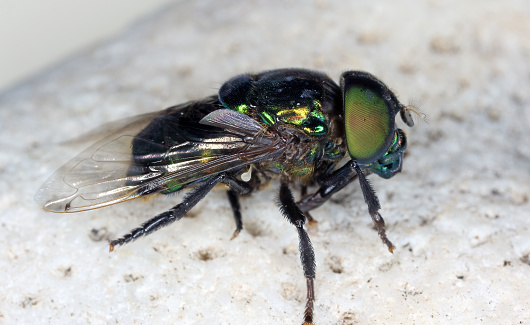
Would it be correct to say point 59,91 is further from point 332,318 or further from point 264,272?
point 332,318

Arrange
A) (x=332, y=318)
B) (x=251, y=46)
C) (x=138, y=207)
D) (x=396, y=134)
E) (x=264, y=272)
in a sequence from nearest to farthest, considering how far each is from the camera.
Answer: (x=332, y=318), (x=264, y=272), (x=396, y=134), (x=138, y=207), (x=251, y=46)

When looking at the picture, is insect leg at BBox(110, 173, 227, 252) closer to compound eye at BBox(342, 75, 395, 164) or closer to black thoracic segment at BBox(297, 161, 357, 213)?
black thoracic segment at BBox(297, 161, 357, 213)

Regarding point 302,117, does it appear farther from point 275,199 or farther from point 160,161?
point 160,161

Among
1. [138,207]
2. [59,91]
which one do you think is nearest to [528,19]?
[138,207]

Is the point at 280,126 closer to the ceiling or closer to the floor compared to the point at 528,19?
closer to the ceiling

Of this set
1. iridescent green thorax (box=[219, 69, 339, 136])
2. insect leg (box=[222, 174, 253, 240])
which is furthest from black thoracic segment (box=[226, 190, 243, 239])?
iridescent green thorax (box=[219, 69, 339, 136])

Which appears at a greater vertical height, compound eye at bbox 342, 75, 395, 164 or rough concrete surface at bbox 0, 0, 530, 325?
compound eye at bbox 342, 75, 395, 164

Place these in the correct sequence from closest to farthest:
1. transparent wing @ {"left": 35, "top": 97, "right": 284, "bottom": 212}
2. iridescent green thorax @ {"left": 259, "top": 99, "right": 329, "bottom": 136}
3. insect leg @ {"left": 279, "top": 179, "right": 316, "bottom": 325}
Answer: insect leg @ {"left": 279, "top": 179, "right": 316, "bottom": 325} → transparent wing @ {"left": 35, "top": 97, "right": 284, "bottom": 212} → iridescent green thorax @ {"left": 259, "top": 99, "right": 329, "bottom": 136}
